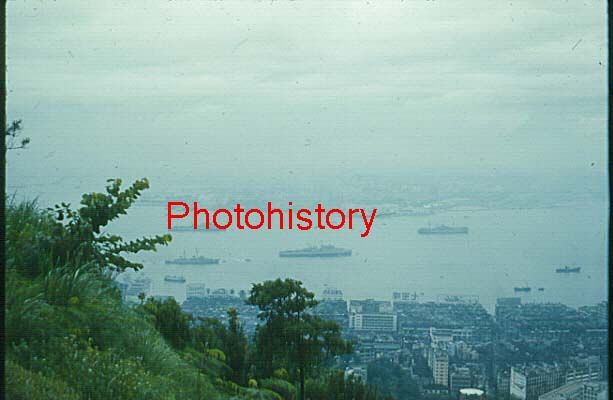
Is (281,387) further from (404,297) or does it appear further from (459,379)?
(459,379)

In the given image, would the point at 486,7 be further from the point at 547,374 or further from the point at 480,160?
the point at 547,374

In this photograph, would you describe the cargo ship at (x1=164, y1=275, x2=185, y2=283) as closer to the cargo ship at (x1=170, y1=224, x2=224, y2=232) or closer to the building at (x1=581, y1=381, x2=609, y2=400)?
the cargo ship at (x1=170, y1=224, x2=224, y2=232)

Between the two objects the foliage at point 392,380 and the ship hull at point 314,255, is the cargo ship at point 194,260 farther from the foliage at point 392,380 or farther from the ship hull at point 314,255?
the foliage at point 392,380

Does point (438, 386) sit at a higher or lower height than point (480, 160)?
lower

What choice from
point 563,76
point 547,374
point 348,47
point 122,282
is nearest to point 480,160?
point 563,76

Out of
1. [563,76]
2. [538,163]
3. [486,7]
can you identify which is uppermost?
[486,7]

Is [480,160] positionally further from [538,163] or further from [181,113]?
[181,113]
